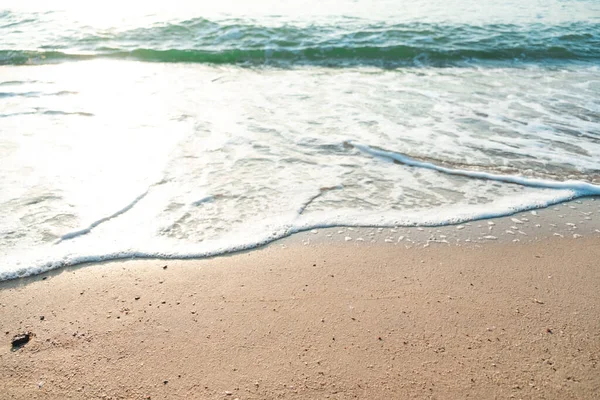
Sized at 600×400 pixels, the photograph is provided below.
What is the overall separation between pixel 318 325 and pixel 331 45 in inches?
301

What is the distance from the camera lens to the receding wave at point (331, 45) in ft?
27.0

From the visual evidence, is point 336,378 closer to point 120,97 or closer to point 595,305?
point 595,305

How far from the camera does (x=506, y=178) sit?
131 inches

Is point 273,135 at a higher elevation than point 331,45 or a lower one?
lower

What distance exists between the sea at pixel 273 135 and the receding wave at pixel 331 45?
0.05m

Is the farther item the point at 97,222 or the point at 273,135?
the point at 273,135

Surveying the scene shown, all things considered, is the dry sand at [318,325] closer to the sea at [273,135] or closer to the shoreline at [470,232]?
the shoreline at [470,232]

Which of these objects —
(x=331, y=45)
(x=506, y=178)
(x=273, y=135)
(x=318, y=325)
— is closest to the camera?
(x=318, y=325)

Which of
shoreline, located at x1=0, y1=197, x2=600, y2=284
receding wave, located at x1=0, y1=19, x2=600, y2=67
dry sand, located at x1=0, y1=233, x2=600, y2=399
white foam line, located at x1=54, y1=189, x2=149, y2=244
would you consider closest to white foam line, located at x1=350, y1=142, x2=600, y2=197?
shoreline, located at x1=0, y1=197, x2=600, y2=284

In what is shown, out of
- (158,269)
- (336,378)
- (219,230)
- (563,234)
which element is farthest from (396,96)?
(336,378)

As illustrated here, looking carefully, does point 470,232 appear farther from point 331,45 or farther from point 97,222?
point 331,45

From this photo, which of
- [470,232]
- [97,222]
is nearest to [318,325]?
[470,232]

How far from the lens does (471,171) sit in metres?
3.43

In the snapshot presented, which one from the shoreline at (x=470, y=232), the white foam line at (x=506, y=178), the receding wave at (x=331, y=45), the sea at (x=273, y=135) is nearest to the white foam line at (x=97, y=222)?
the sea at (x=273, y=135)
